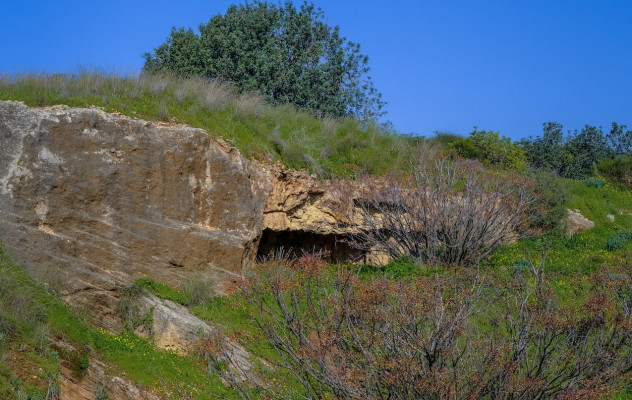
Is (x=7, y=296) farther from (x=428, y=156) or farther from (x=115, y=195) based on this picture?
(x=428, y=156)

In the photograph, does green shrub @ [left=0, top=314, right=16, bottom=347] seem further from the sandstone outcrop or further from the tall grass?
the sandstone outcrop

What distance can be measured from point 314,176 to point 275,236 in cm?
171

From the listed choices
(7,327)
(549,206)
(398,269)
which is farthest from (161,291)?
(549,206)

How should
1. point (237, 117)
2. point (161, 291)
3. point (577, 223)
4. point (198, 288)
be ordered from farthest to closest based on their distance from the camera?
point (577, 223) < point (237, 117) < point (198, 288) < point (161, 291)

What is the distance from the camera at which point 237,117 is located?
19.0 meters

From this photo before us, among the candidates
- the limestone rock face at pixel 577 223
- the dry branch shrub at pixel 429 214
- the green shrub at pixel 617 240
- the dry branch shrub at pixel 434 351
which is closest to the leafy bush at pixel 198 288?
the dry branch shrub at pixel 429 214

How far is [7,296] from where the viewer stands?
12109 millimetres

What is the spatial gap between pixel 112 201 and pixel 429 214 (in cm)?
729

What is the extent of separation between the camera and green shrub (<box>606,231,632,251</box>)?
20672 millimetres

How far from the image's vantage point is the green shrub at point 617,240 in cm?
2067

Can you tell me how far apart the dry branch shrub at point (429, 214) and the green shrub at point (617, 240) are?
266 cm

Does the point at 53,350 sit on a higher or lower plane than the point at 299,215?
lower

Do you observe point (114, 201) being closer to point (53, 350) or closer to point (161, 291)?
point (161, 291)

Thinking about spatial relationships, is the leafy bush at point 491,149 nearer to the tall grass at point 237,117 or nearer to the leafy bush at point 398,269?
the tall grass at point 237,117
